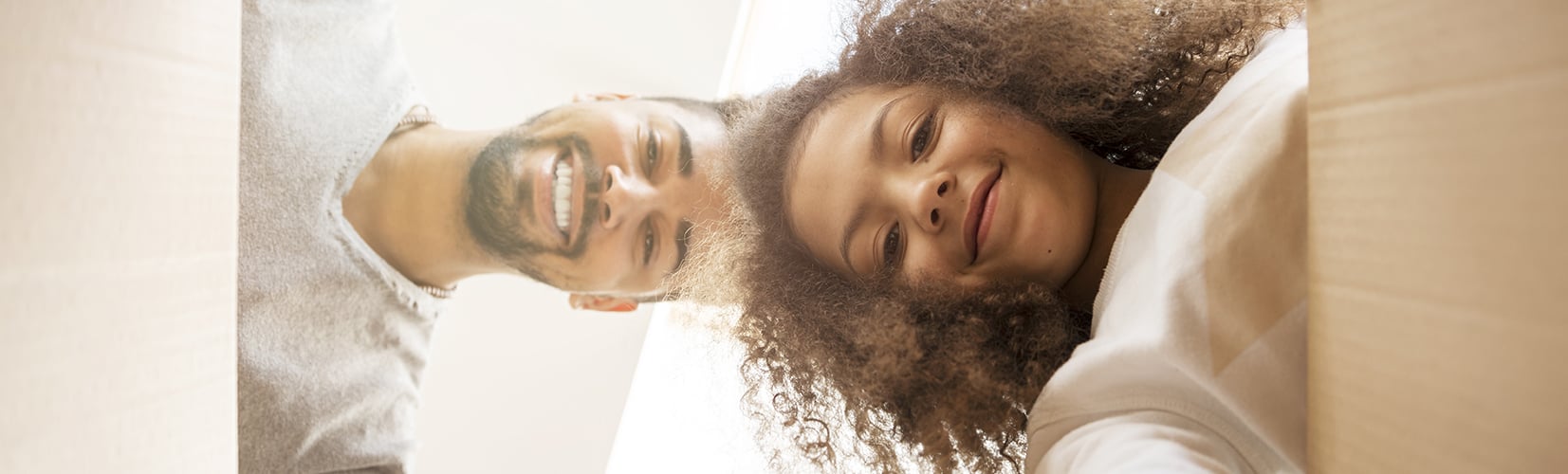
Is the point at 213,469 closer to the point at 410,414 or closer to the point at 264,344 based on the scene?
the point at 264,344

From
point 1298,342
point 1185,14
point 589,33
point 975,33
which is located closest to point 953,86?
point 975,33

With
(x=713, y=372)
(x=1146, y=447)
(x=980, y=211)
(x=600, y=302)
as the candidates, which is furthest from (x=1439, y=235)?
(x=600, y=302)

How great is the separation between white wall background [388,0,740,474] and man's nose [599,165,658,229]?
0.30 meters

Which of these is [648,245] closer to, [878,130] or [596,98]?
[596,98]

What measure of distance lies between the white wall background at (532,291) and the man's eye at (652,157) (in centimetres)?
31

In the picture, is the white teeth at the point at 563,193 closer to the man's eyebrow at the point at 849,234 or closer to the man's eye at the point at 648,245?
the man's eye at the point at 648,245

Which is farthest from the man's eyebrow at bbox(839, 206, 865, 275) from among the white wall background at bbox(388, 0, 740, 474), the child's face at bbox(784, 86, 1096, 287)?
the white wall background at bbox(388, 0, 740, 474)

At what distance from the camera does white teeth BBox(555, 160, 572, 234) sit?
1.10 metres

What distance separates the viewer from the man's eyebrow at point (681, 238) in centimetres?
111

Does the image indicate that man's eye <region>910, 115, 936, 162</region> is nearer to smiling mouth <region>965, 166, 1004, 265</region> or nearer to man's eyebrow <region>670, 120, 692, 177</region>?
smiling mouth <region>965, 166, 1004, 265</region>

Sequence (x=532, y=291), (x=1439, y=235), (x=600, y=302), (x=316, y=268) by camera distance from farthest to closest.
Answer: (x=532, y=291), (x=600, y=302), (x=316, y=268), (x=1439, y=235)

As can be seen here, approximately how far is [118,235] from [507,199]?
0.71 m

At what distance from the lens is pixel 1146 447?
570 millimetres

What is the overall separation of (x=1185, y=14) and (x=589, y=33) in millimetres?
819
